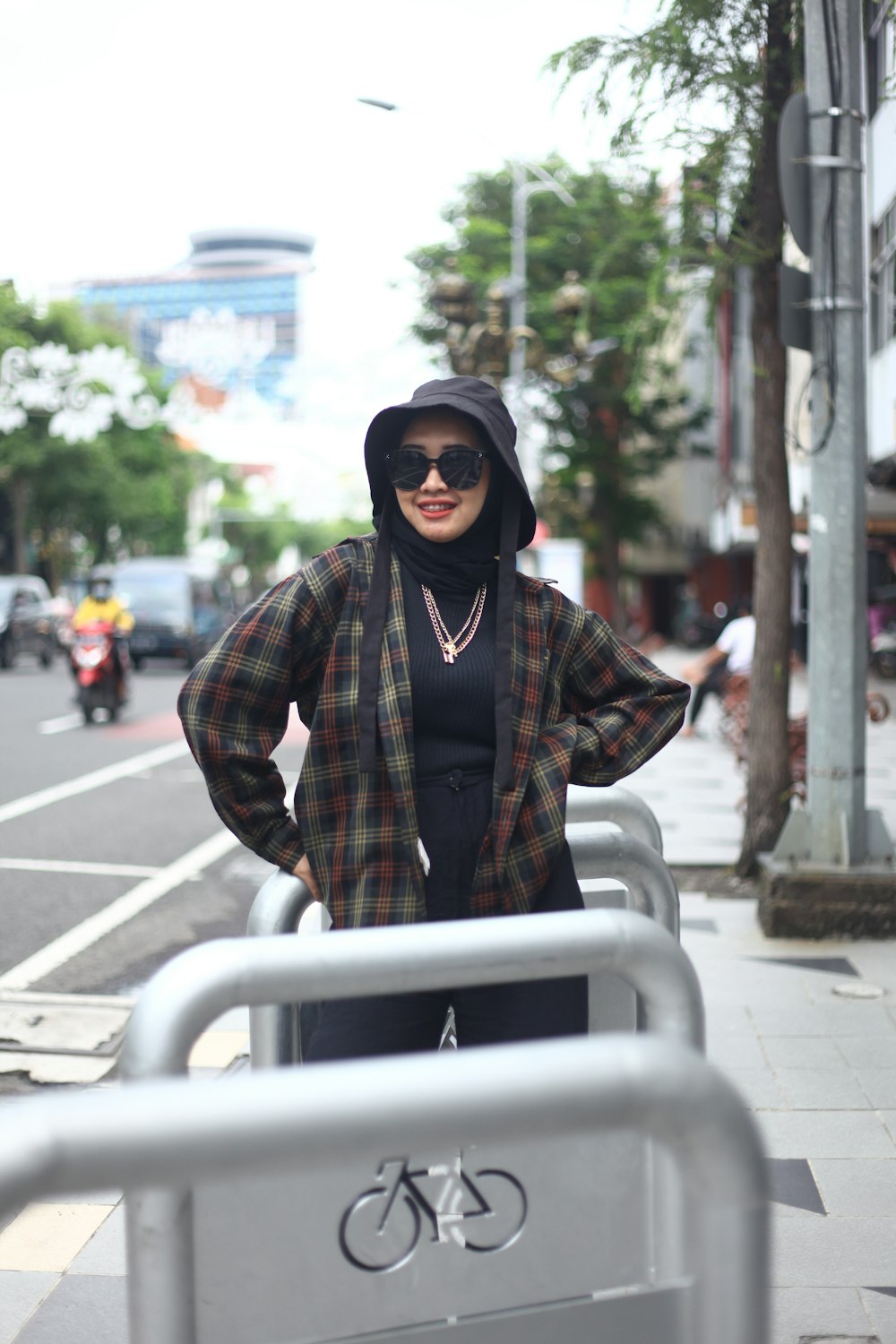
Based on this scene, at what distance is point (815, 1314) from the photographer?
9.94 ft

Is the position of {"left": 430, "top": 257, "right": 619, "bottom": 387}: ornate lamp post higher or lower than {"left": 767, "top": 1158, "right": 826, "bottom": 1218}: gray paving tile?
higher

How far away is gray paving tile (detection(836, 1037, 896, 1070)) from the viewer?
15.5 ft

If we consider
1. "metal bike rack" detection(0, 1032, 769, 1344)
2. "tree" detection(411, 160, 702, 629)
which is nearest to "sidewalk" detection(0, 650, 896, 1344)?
"metal bike rack" detection(0, 1032, 769, 1344)

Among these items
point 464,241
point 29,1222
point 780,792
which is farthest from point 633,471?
point 29,1222

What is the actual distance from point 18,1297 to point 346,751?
4.85 ft

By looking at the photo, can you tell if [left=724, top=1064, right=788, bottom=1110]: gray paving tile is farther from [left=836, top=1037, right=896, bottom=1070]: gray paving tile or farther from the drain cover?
the drain cover

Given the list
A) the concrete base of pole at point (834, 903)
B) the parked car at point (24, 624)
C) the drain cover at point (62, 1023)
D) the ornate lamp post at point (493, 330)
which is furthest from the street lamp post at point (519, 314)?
the drain cover at point (62, 1023)

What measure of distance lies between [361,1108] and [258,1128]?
0.09m

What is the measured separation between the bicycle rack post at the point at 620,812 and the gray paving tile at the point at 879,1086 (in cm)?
146

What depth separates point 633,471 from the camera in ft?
117

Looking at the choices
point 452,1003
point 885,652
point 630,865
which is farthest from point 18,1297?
point 885,652

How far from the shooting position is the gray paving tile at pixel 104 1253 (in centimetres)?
329

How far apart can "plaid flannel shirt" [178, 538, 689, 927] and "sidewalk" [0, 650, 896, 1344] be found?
3.76 feet

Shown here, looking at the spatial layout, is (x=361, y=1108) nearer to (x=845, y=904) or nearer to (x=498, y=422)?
(x=498, y=422)
